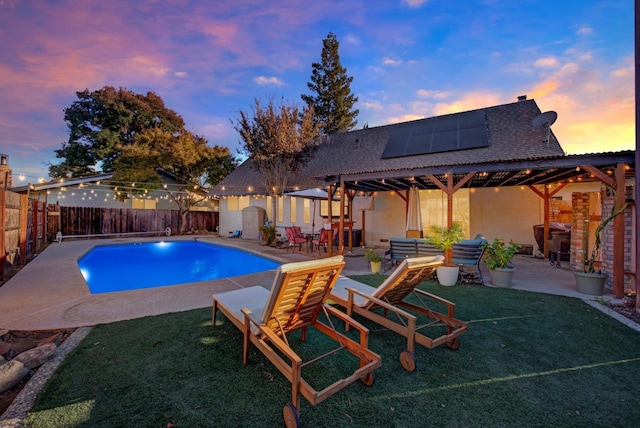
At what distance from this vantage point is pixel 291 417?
75.6 inches

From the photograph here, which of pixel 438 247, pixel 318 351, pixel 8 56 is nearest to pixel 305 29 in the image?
pixel 438 247

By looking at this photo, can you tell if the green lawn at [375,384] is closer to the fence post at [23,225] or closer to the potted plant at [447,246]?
the potted plant at [447,246]

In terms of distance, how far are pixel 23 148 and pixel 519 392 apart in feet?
98.4

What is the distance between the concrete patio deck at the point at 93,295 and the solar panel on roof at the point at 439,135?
19.5 ft

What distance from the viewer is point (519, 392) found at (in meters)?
2.42

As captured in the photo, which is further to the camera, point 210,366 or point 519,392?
point 210,366

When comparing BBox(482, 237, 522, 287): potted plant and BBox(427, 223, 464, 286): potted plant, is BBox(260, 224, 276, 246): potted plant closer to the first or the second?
BBox(427, 223, 464, 286): potted plant

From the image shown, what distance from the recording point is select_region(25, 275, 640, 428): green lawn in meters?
2.09

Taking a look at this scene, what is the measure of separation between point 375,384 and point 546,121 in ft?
40.0

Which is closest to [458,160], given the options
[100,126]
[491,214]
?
[491,214]

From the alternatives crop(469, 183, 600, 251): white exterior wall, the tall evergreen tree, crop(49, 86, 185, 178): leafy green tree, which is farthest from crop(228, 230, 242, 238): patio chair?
the tall evergreen tree

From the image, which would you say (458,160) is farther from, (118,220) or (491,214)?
(118,220)

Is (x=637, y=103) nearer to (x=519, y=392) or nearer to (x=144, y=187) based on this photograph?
(x=519, y=392)

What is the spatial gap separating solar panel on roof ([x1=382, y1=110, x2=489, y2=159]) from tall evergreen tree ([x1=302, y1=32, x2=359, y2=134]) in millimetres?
16115
